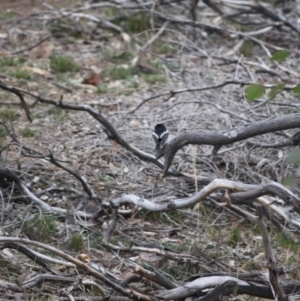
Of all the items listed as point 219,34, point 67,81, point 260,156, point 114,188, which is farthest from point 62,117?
point 219,34

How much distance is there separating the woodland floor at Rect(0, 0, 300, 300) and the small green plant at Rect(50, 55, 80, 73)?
2 cm

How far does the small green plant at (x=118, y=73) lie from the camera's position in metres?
7.84

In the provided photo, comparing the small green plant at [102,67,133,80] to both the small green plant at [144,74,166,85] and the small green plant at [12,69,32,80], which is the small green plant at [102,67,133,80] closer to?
the small green plant at [144,74,166,85]

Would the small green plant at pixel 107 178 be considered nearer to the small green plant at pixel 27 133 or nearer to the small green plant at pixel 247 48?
the small green plant at pixel 27 133

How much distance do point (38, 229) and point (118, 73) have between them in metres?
3.18

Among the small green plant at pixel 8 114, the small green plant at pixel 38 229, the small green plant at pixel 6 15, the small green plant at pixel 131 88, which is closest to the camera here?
the small green plant at pixel 38 229

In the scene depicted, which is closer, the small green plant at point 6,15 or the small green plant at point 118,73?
the small green plant at point 118,73

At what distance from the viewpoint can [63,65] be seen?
26.2 feet

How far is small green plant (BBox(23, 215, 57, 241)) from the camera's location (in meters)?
4.92

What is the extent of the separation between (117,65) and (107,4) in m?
→ 0.91

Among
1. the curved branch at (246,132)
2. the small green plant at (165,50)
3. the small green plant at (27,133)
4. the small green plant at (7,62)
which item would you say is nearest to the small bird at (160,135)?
the curved branch at (246,132)

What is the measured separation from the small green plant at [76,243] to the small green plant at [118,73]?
3.19 metres

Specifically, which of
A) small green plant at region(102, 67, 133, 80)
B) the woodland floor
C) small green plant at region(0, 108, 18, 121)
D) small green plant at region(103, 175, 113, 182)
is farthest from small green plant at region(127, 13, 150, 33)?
small green plant at region(103, 175, 113, 182)

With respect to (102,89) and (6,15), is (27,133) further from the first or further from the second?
(6,15)
